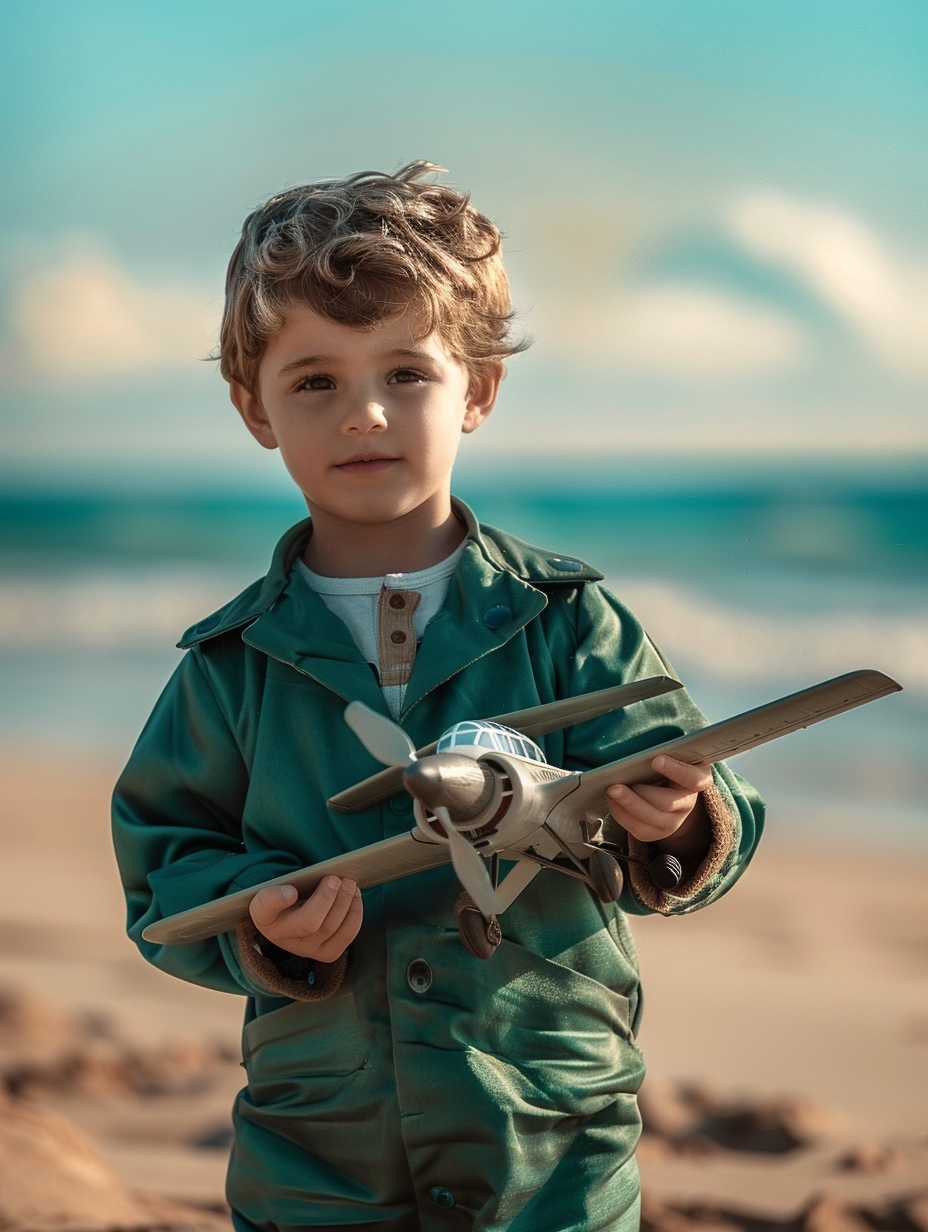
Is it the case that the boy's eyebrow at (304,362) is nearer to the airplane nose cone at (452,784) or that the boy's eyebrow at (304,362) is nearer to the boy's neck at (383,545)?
the boy's neck at (383,545)

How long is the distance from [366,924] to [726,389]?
23289 mm

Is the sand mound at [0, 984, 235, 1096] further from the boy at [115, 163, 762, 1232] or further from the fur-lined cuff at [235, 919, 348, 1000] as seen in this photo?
the fur-lined cuff at [235, 919, 348, 1000]

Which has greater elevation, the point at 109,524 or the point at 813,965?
the point at 109,524

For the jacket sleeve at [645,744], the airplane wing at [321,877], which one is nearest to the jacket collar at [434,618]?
the jacket sleeve at [645,744]

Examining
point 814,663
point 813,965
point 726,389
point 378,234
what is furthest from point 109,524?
point 378,234

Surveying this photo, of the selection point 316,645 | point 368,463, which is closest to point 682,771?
point 316,645

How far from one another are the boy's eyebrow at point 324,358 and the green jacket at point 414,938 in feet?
1.37

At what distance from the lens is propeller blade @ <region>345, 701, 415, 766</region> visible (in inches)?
90.3

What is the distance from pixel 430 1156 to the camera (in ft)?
8.45

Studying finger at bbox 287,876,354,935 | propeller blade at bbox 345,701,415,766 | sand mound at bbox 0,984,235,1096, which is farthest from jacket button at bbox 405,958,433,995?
sand mound at bbox 0,984,235,1096

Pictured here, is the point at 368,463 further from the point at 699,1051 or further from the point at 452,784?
the point at 699,1051

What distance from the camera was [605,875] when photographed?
2.40 m

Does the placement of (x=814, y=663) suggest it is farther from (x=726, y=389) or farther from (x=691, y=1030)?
(x=726, y=389)

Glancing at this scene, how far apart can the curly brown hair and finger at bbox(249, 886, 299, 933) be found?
3.66 ft
